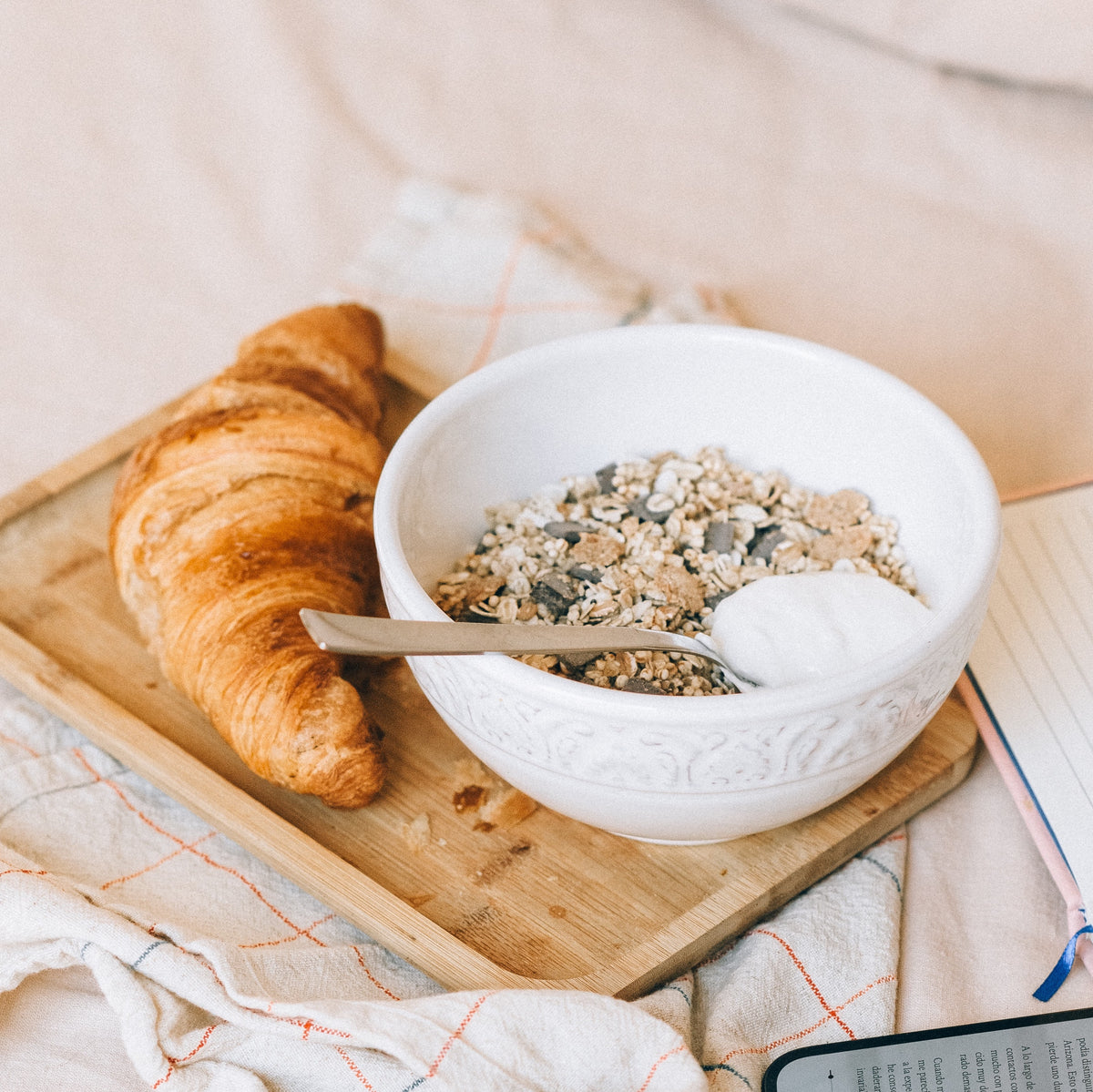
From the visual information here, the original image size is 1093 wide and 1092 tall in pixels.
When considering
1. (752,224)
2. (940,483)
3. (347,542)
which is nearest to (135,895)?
(347,542)

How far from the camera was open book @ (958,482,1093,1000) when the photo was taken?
89cm

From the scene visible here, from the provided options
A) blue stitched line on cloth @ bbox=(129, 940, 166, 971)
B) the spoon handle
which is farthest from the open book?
blue stitched line on cloth @ bbox=(129, 940, 166, 971)

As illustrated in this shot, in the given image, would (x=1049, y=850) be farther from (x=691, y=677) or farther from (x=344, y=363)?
(x=344, y=363)

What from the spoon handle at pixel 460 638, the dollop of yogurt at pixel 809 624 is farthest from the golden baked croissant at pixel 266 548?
the dollop of yogurt at pixel 809 624

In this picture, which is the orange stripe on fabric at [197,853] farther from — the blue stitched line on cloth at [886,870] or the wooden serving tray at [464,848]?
the blue stitched line on cloth at [886,870]

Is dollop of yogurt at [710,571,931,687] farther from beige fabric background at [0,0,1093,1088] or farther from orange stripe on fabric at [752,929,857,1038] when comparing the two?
beige fabric background at [0,0,1093,1088]

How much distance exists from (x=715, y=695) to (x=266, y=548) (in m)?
0.39

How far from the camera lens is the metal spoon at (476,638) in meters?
0.70

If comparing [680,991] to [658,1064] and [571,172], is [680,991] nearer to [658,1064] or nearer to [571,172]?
[658,1064]

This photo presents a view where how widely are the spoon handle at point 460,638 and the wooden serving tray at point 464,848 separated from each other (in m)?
0.17

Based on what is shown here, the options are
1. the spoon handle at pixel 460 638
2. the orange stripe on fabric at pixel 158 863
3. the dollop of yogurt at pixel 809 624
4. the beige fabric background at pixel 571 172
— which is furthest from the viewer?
the beige fabric background at pixel 571 172

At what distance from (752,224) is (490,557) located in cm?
94

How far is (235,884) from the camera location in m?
0.92

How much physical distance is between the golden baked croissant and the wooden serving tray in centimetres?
4
